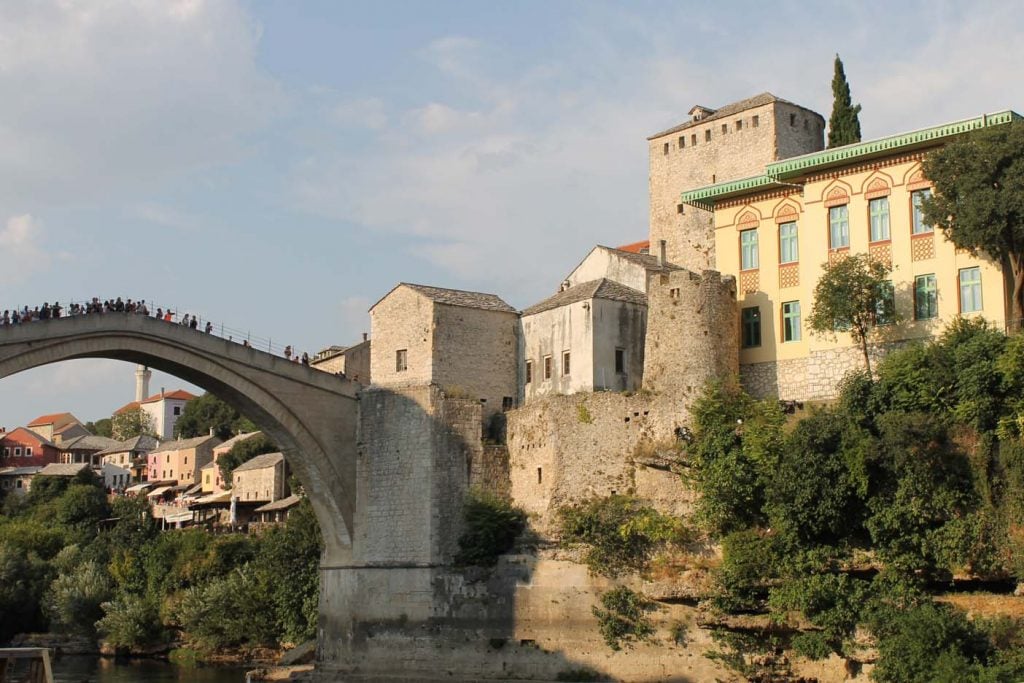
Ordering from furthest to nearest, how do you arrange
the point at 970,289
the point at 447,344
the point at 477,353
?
the point at 477,353 < the point at 447,344 < the point at 970,289

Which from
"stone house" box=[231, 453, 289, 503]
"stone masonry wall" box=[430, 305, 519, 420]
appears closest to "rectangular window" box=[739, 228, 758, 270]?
"stone masonry wall" box=[430, 305, 519, 420]

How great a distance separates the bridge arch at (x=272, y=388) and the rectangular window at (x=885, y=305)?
576 inches

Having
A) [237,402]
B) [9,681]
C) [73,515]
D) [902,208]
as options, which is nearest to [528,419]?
[237,402]

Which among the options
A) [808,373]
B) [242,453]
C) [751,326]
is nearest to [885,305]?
[808,373]

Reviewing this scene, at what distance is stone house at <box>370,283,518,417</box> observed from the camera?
36006mm

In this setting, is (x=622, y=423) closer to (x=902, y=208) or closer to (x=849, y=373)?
(x=849, y=373)

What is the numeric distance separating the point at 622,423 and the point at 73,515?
1585 inches

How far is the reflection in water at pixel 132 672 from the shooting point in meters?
40.8

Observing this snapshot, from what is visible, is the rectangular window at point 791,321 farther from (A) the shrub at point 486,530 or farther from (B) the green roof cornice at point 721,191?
(A) the shrub at point 486,530

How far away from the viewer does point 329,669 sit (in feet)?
116

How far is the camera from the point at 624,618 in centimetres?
3111

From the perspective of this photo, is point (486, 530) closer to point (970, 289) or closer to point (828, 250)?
point (828, 250)

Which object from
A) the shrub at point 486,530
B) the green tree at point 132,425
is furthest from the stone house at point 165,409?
the shrub at point 486,530

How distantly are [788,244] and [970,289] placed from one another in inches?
205
